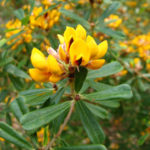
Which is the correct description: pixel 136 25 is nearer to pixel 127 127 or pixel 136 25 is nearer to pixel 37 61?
pixel 127 127

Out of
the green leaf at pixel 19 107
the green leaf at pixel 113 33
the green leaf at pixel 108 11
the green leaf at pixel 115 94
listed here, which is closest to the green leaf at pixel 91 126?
the green leaf at pixel 115 94

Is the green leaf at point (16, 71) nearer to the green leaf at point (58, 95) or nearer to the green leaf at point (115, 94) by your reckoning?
the green leaf at point (58, 95)

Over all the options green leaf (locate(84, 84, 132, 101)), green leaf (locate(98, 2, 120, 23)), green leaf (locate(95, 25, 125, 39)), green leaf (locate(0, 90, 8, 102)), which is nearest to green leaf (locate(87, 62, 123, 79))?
green leaf (locate(84, 84, 132, 101))

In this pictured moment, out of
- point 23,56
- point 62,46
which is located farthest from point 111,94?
point 23,56

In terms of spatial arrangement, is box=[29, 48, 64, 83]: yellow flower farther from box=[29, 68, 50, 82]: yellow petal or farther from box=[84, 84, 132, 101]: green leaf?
box=[84, 84, 132, 101]: green leaf

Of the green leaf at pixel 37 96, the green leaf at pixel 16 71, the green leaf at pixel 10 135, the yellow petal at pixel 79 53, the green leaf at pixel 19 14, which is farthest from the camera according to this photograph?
the green leaf at pixel 19 14
